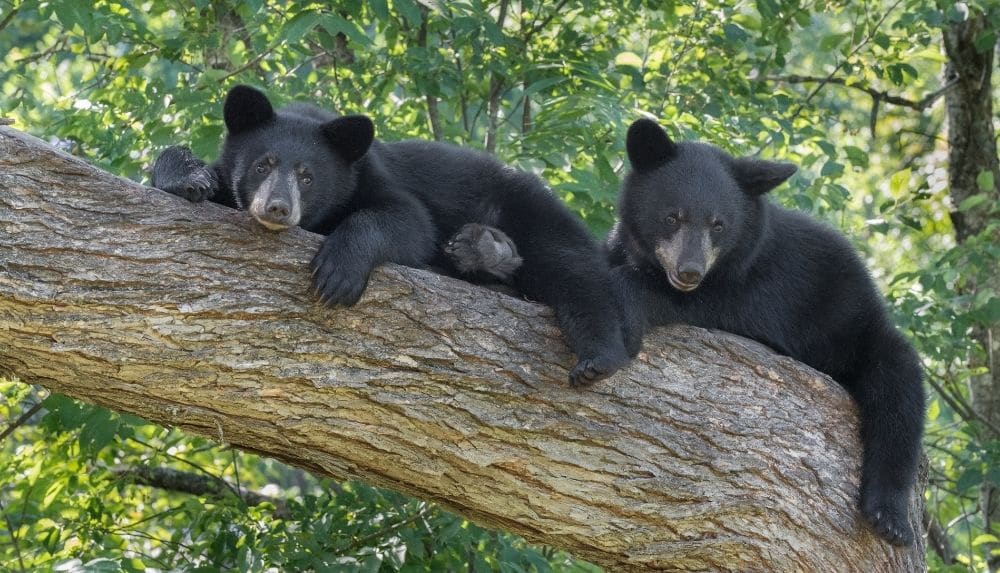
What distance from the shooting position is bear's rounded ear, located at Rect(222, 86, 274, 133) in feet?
16.1

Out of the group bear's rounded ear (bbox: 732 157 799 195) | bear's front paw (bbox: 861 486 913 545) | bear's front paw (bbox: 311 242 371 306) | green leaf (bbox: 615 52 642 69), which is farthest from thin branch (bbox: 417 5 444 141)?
bear's front paw (bbox: 861 486 913 545)

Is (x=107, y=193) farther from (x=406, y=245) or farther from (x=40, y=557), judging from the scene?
(x=40, y=557)

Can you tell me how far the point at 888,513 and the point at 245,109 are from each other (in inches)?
135

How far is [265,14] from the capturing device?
22.0 ft

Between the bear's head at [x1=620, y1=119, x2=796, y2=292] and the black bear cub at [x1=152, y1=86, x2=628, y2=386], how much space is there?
0.31 m

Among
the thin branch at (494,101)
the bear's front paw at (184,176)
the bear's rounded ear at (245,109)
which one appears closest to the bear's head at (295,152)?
the bear's rounded ear at (245,109)

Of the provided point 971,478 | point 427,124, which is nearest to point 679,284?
point 971,478

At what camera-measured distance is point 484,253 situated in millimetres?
5090

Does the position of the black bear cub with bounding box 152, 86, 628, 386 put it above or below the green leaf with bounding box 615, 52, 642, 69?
below

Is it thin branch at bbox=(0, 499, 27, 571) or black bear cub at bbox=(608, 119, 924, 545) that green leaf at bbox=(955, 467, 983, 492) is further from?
thin branch at bbox=(0, 499, 27, 571)

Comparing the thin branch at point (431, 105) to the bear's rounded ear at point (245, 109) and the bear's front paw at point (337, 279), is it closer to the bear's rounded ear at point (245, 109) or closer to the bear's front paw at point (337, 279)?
the bear's rounded ear at point (245, 109)

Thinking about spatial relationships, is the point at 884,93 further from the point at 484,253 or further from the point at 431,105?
the point at 484,253

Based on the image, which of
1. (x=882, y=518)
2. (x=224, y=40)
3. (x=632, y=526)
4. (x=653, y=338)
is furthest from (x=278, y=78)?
(x=882, y=518)

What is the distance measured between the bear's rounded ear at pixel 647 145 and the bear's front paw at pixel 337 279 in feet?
6.33
